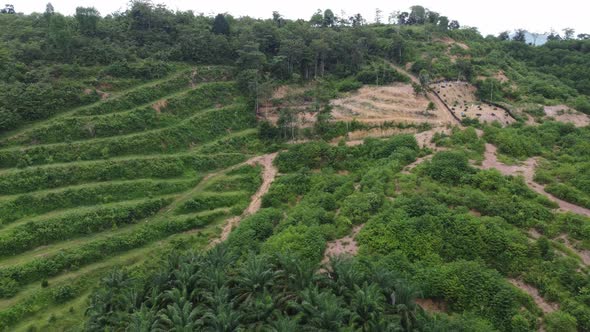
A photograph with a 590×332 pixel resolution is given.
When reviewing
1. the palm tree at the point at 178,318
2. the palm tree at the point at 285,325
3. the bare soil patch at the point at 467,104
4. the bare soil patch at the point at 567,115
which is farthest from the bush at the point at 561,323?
the bare soil patch at the point at 567,115

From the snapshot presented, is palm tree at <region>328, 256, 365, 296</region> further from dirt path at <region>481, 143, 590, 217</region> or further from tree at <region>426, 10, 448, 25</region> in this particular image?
tree at <region>426, 10, 448, 25</region>

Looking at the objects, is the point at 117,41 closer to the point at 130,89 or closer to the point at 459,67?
the point at 130,89

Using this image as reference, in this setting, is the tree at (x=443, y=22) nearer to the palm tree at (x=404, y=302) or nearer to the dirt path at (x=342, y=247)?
the dirt path at (x=342, y=247)

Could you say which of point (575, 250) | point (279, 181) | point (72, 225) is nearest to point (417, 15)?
point (279, 181)

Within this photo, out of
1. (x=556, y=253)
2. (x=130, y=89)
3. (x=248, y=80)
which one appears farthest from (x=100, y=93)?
(x=556, y=253)

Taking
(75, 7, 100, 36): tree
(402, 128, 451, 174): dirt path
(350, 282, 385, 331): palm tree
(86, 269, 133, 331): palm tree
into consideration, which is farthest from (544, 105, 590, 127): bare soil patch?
(75, 7, 100, 36): tree

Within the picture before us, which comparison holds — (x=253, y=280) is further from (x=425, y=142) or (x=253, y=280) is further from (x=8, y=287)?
(x=425, y=142)
